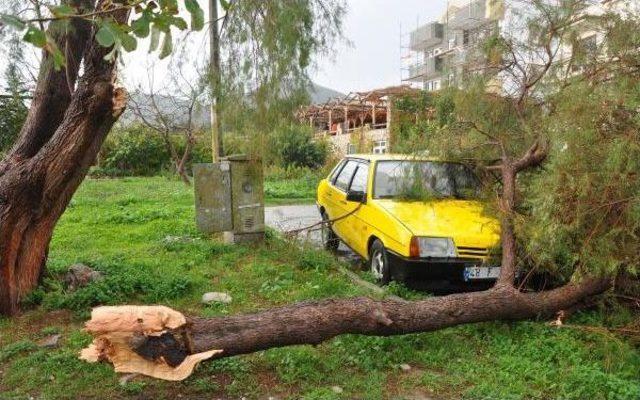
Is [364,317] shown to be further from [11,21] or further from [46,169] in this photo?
[46,169]

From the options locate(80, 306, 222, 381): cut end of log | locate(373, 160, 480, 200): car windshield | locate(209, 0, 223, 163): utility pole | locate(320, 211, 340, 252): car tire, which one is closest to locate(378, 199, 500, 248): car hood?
locate(373, 160, 480, 200): car windshield

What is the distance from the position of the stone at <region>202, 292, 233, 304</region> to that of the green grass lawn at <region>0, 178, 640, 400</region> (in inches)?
3.1

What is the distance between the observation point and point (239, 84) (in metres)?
6.98

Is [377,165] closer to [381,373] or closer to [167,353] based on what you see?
[381,373]

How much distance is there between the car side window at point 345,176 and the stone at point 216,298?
8.85 feet

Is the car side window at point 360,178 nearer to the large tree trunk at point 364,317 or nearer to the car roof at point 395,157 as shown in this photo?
the car roof at point 395,157

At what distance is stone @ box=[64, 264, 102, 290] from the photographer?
5.26 metres

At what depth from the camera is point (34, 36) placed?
1974mm

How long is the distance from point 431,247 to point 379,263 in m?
0.94

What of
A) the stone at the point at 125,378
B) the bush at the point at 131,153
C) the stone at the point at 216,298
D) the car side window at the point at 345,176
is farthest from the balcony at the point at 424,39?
the stone at the point at 125,378

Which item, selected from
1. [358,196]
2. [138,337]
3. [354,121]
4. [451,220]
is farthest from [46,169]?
[354,121]

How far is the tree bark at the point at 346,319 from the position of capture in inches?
132

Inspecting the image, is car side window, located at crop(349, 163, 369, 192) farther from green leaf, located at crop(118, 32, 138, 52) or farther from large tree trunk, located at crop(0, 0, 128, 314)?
green leaf, located at crop(118, 32, 138, 52)

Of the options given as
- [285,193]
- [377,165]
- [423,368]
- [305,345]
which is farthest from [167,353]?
[285,193]
